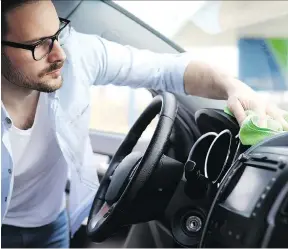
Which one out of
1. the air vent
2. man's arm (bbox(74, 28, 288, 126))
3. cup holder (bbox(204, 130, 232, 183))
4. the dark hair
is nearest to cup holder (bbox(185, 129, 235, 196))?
cup holder (bbox(204, 130, 232, 183))

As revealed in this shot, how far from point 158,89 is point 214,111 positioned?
0.76ft

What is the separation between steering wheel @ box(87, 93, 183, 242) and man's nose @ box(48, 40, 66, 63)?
23cm

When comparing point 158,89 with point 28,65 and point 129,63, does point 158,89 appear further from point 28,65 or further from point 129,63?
point 28,65

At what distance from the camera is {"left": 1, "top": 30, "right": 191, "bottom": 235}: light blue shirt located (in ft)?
3.53

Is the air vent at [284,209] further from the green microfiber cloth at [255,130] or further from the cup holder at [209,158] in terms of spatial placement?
the cup holder at [209,158]

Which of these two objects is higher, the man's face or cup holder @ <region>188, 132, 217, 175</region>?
the man's face

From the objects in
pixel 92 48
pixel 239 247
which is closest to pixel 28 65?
pixel 92 48

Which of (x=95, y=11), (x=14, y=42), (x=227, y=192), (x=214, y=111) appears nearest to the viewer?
(x=227, y=192)

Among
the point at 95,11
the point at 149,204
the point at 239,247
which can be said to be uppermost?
the point at 95,11

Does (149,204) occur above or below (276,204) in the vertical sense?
below

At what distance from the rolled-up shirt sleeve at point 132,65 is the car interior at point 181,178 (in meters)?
0.06

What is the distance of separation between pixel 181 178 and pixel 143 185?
0.39 feet

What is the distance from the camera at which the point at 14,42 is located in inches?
36.3

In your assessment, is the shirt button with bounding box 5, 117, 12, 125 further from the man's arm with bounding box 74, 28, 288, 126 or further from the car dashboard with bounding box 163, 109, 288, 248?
the car dashboard with bounding box 163, 109, 288, 248
